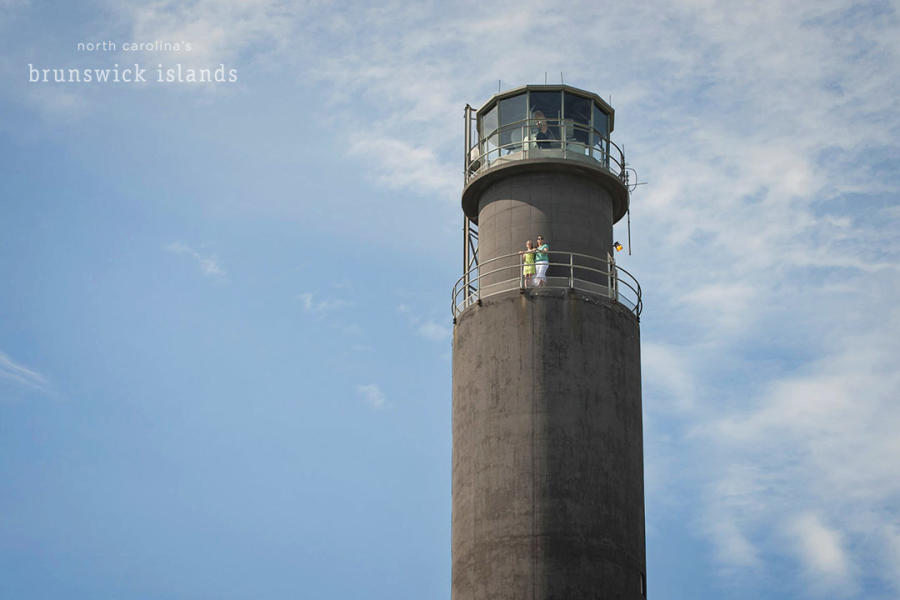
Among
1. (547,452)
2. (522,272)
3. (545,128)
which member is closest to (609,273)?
(522,272)

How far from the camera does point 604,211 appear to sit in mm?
50750

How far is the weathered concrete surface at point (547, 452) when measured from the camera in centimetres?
4525

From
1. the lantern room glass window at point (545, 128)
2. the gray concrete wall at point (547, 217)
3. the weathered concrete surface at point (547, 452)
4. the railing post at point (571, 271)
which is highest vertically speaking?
the lantern room glass window at point (545, 128)

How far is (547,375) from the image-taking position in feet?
154

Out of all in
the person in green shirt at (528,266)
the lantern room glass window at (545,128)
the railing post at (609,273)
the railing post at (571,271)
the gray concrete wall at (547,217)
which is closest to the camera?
the railing post at (571,271)

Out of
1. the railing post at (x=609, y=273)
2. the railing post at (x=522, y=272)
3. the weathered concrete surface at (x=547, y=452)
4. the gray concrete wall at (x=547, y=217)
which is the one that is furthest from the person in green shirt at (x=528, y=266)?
the railing post at (x=609, y=273)

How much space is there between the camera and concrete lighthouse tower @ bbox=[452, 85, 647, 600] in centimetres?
4547

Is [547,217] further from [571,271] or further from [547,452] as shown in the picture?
[547,452]

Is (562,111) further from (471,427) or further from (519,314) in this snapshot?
(471,427)

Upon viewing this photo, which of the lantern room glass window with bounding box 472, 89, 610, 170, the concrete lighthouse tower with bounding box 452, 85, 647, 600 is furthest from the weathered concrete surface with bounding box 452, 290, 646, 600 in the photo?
the lantern room glass window with bounding box 472, 89, 610, 170

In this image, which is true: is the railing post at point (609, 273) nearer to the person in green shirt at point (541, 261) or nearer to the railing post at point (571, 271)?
the railing post at point (571, 271)

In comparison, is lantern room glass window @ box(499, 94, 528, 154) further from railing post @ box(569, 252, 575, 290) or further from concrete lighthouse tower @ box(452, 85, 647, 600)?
railing post @ box(569, 252, 575, 290)

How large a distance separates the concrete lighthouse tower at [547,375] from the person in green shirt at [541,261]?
0.18m

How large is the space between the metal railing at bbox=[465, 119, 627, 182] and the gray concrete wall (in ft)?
2.66
